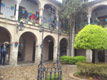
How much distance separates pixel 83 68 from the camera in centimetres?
581

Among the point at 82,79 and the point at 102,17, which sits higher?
the point at 102,17

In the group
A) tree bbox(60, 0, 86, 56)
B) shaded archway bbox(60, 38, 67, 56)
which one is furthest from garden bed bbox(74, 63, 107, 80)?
shaded archway bbox(60, 38, 67, 56)

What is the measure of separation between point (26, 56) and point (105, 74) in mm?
9750

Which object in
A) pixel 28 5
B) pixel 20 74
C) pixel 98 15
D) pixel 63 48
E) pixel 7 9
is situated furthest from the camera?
pixel 63 48

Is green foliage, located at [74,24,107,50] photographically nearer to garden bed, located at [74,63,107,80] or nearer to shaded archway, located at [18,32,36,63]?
garden bed, located at [74,63,107,80]

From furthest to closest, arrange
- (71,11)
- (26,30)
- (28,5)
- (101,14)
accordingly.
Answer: (101,14)
(28,5)
(71,11)
(26,30)

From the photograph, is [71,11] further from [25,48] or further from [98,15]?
[25,48]

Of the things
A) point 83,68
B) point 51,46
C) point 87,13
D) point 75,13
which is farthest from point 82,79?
point 51,46

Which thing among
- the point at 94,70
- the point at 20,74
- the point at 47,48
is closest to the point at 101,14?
the point at 47,48

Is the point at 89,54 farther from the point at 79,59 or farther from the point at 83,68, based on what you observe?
the point at 83,68

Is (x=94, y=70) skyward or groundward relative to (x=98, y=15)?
groundward

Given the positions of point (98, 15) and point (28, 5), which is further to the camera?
point (98, 15)

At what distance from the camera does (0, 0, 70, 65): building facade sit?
9586 mm

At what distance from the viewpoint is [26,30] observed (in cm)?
1048
